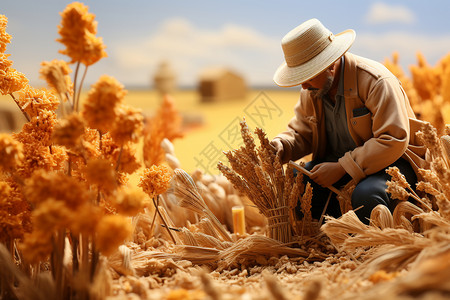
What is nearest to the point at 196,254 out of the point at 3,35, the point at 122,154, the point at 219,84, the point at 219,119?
the point at 122,154

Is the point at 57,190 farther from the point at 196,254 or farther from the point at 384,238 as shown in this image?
the point at 384,238

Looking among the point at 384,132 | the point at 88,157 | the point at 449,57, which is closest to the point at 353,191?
the point at 384,132

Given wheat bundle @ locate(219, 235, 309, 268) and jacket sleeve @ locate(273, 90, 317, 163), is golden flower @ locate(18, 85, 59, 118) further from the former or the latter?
jacket sleeve @ locate(273, 90, 317, 163)

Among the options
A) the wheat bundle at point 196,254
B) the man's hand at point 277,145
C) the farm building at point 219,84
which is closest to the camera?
the wheat bundle at point 196,254

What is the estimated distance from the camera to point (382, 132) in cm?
119

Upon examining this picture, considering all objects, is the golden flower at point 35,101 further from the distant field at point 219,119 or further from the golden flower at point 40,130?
the distant field at point 219,119

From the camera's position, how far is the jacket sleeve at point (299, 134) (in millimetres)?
1426

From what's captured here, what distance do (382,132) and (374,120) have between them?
0.04 m

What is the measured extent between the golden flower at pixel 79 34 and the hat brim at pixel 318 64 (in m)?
0.58

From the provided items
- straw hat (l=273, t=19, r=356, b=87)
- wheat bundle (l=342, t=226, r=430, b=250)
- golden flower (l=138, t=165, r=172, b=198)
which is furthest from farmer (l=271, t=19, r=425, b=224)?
golden flower (l=138, t=165, r=172, b=198)

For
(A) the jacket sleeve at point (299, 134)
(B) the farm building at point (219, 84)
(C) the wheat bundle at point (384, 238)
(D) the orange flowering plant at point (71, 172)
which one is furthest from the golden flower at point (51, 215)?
(B) the farm building at point (219, 84)

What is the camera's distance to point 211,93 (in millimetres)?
4012

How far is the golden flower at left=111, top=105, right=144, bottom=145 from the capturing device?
81 cm

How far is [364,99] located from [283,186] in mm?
345
